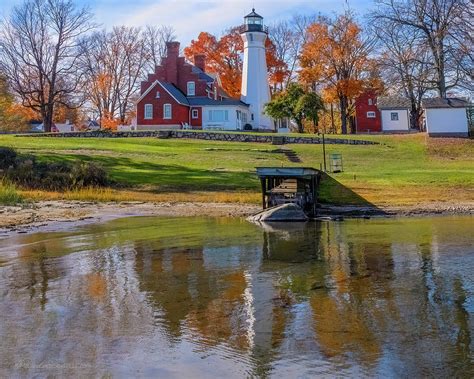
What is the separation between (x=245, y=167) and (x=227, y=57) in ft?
126

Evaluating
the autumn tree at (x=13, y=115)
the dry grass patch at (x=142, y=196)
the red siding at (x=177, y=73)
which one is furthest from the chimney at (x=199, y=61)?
the dry grass patch at (x=142, y=196)

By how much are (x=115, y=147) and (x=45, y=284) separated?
105ft

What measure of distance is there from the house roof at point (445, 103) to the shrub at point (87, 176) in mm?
27462

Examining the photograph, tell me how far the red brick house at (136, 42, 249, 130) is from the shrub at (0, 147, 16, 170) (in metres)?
26.7

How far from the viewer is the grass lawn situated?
25.0m

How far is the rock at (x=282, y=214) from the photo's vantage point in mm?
19953

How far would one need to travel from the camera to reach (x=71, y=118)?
79.6 m

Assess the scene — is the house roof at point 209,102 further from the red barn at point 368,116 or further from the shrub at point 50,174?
the shrub at point 50,174

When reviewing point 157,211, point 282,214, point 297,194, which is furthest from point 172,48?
point 282,214

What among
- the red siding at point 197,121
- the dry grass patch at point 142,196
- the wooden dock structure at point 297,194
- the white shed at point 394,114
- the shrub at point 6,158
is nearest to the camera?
the wooden dock structure at point 297,194

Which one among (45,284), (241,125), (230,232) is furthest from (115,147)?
(45,284)

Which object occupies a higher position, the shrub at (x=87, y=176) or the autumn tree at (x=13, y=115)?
the autumn tree at (x=13, y=115)

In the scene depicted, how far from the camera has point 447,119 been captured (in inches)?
1729

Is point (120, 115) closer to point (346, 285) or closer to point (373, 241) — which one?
point (373, 241)
